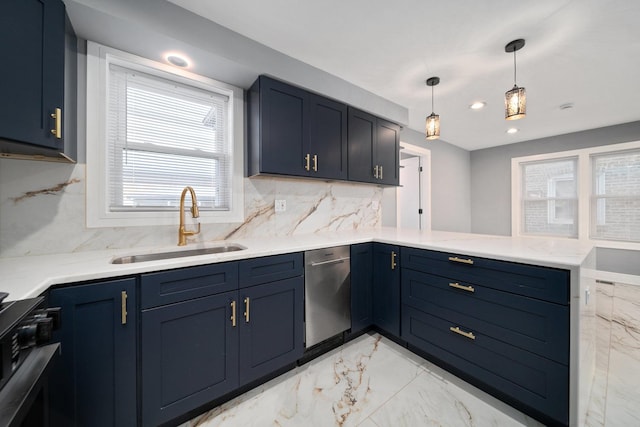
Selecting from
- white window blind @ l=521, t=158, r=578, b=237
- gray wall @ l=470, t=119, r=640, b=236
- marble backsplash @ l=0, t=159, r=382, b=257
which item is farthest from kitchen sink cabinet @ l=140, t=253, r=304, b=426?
white window blind @ l=521, t=158, r=578, b=237

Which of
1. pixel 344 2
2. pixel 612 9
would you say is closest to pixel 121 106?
pixel 344 2

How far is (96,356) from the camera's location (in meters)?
1.11

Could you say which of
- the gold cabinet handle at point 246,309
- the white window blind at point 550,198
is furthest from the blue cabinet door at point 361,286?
the white window blind at point 550,198

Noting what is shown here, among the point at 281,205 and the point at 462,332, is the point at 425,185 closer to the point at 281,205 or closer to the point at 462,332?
the point at 281,205

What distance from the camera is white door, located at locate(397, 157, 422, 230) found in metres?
4.38

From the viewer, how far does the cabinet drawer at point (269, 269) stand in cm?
152

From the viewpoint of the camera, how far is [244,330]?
1516 mm

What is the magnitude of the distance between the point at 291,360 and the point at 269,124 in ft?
5.96

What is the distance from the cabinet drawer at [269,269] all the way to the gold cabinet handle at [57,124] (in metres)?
1.11

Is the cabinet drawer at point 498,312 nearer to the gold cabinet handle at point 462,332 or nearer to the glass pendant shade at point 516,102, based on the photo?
the gold cabinet handle at point 462,332

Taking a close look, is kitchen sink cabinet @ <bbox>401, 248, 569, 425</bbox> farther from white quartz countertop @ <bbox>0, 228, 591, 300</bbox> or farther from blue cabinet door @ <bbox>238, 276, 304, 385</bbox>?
A: blue cabinet door @ <bbox>238, 276, 304, 385</bbox>

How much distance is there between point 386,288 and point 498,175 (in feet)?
15.3

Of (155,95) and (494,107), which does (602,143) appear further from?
(155,95)

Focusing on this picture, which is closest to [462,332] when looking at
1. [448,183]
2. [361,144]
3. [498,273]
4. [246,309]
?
[498,273]
